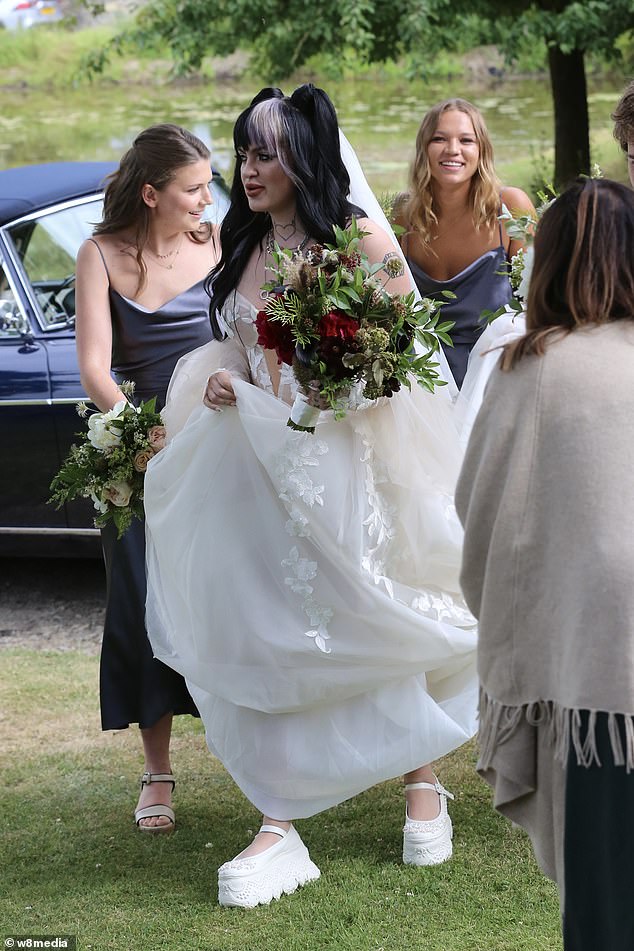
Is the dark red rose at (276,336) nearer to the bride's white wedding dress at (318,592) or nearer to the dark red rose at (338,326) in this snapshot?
the dark red rose at (338,326)

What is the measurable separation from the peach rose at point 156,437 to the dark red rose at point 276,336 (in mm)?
695

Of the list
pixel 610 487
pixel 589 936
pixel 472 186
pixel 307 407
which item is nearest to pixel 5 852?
pixel 307 407

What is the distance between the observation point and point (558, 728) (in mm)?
2471

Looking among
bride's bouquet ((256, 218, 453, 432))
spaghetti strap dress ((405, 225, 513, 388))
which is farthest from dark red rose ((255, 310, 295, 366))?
spaghetti strap dress ((405, 225, 513, 388))

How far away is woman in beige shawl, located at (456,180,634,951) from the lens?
7.78 feet

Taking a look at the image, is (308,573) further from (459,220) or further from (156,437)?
(459,220)

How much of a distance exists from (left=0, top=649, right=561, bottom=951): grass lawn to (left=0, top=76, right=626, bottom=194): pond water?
14.2 meters

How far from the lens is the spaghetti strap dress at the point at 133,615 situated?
4312mm

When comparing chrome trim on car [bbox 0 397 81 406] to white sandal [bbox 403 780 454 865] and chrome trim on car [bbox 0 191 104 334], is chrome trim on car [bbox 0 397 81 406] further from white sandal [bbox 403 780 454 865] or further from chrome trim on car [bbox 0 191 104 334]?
white sandal [bbox 403 780 454 865]

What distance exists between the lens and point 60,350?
21.3 ft

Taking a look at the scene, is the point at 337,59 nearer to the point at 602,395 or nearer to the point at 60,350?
the point at 60,350

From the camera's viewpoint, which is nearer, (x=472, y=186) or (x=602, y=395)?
(x=602, y=395)

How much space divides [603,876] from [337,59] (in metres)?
10.3

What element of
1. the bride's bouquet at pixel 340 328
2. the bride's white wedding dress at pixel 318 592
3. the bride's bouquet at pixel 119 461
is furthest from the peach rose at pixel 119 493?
the bride's bouquet at pixel 340 328
